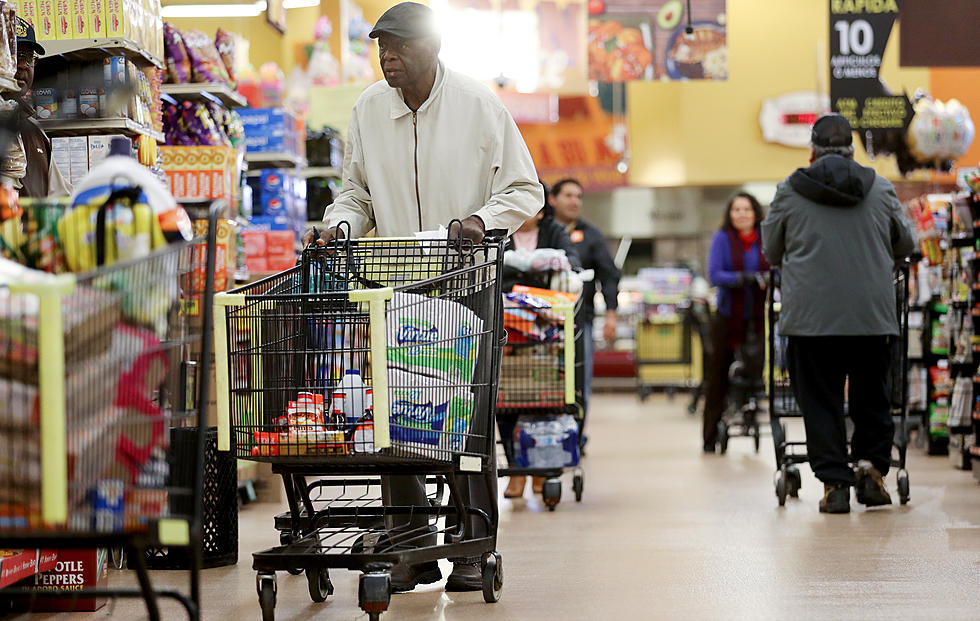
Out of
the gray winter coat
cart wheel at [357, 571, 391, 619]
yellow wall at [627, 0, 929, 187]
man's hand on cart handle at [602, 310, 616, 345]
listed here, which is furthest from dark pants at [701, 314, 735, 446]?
yellow wall at [627, 0, 929, 187]

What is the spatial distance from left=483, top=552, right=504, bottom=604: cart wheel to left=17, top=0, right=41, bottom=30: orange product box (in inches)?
106

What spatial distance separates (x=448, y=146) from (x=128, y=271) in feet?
5.88

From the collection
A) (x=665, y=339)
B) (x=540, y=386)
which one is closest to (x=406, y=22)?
(x=540, y=386)

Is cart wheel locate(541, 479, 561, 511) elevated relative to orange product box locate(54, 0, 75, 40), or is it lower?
lower

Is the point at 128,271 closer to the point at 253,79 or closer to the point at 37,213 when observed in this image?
the point at 37,213

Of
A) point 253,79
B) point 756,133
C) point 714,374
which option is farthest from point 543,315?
point 756,133

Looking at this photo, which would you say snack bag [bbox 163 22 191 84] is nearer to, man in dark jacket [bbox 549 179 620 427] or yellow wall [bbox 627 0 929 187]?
man in dark jacket [bbox 549 179 620 427]

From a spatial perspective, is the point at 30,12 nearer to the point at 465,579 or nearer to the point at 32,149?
the point at 32,149

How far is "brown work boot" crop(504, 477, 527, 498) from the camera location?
668 centimetres

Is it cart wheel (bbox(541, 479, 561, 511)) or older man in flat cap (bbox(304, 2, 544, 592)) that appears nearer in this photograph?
older man in flat cap (bbox(304, 2, 544, 592))

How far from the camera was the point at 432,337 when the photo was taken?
337 cm

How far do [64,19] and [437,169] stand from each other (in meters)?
1.80

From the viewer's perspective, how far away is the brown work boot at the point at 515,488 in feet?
21.9

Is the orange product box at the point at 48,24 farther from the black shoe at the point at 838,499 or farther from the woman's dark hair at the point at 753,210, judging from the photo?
the woman's dark hair at the point at 753,210
